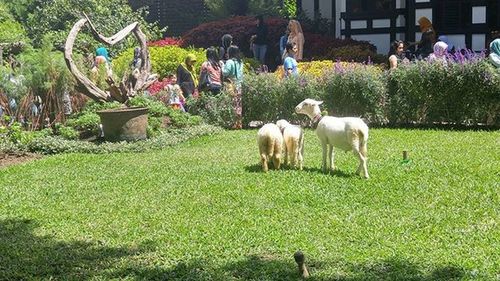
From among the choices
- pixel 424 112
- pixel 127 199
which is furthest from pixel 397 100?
pixel 127 199

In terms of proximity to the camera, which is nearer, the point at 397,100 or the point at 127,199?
the point at 127,199

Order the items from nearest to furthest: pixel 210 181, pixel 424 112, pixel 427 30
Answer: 1. pixel 210 181
2. pixel 424 112
3. pixel 427 30

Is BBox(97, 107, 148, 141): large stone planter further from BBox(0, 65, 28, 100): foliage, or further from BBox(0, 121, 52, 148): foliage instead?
BBox(0, 65, 28, 100): foliage

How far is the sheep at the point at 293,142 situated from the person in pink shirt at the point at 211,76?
5851 mm

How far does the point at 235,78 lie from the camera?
1481 centimetres

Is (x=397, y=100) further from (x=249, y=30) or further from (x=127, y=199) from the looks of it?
(x=249, y=30)

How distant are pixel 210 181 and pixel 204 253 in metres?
2.80

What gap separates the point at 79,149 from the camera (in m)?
11.9

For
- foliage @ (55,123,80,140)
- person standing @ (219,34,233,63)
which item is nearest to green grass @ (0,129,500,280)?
foliage @ (55,123,80,140)

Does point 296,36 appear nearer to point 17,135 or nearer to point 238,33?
point 238,33

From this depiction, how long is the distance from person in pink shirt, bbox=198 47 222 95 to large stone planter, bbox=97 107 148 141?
2.52 m

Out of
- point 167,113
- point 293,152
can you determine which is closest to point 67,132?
point 167,113

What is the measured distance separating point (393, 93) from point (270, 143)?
228 inches

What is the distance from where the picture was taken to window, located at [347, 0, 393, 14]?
21250mm
